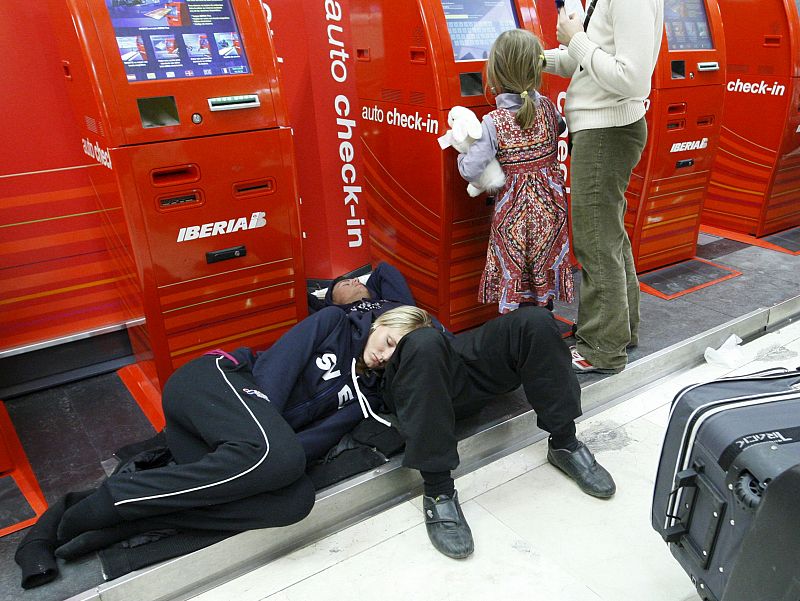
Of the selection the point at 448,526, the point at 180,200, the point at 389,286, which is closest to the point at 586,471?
the point at 448,526

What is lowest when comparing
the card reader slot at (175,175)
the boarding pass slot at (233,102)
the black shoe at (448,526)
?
the black shoe at (448,526)

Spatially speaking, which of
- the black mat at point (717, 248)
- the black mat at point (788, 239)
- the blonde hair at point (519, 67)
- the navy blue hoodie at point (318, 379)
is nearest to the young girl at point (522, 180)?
Answer: the blonde hair at point (519, 67)

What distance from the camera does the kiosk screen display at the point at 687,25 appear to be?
367 centimetres

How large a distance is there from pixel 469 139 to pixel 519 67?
32cm

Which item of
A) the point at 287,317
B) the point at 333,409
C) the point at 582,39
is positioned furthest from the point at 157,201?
the point at 582,39

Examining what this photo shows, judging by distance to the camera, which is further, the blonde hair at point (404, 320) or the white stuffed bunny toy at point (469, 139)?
the white stuffed bunny toy at point (469, 139)

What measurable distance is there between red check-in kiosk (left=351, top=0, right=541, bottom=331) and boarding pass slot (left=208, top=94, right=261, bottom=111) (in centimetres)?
72

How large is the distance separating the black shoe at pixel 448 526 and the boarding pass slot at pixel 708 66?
9.32ft

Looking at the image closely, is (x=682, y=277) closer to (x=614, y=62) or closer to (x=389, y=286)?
(x=614, y=62)

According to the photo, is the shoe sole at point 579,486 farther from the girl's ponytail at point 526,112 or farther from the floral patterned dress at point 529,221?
the girl's ponytail at point 526,112

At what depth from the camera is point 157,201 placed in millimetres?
2396

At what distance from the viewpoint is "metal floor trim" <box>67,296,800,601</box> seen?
6.28ft

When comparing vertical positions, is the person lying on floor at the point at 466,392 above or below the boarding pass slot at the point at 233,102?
below

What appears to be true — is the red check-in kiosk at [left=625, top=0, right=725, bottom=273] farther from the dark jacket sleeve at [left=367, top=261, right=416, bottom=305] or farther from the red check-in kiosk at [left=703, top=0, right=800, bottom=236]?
the dark jacket sleeve at [left=367, top=261, right=416, bottom=305]
